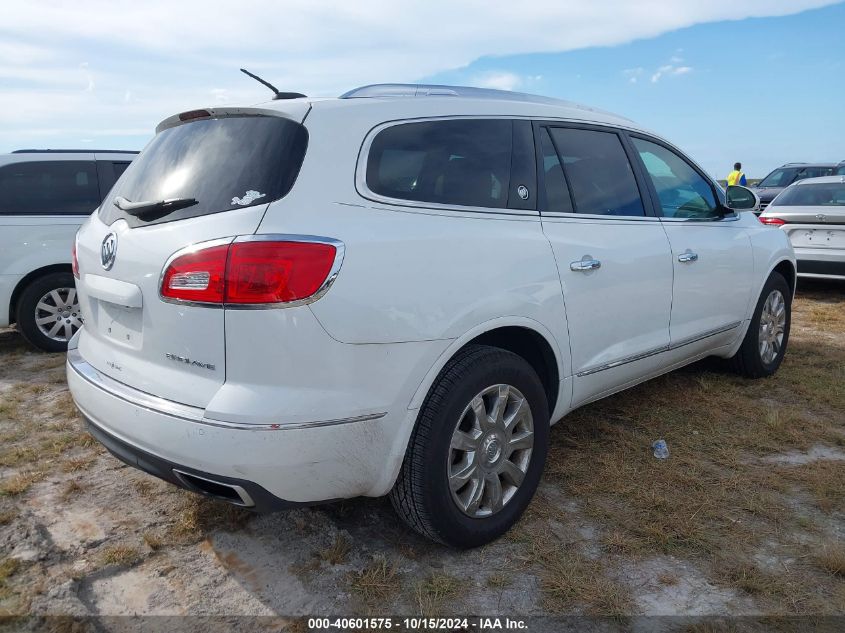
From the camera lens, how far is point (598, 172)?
3.44 m

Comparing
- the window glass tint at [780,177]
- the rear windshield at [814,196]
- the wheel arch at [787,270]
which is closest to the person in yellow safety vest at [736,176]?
the window glass tint at [780,177]

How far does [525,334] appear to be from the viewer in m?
2.89

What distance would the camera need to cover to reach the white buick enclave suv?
2133mm

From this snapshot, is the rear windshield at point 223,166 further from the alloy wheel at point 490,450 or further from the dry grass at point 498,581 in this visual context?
the dry grass at point 498,581

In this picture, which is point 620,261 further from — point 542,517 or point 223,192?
point 223,192

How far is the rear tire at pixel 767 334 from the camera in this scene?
4703 mm

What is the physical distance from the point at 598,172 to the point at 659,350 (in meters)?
1.02

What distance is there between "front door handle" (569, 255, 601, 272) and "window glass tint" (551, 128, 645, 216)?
26 centimetres

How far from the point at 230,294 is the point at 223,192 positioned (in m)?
0.40

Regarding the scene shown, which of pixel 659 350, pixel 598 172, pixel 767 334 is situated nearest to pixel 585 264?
pixel 598 172

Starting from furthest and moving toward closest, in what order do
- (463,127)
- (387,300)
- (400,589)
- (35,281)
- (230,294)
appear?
1. (35,281)
2. (463,127)
3. (400,589)
4. (387,300)
5. (230,294)

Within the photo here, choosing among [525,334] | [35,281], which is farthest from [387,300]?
[35,281]

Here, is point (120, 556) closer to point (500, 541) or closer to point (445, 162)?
point (500, 541)

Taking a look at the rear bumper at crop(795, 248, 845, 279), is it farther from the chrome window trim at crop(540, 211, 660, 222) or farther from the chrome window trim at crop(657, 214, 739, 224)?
the chrome window trim at crop(540, 211, 660, 222)
